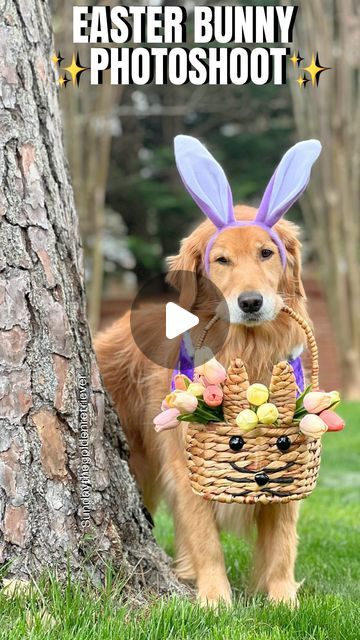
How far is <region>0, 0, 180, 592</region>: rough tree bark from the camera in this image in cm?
255

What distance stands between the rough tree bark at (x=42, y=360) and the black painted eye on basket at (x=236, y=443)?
433 mm

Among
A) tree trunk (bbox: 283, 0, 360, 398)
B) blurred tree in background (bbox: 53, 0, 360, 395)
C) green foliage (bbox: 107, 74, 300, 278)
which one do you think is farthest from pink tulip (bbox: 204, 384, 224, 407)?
green foliage (bbox: 107, 74, 300, 278)

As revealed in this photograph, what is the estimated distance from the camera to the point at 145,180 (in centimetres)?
1780

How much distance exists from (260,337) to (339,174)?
10.7 m

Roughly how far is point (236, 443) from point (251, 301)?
0.48 metres

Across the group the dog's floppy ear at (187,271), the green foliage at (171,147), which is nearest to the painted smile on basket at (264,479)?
the dog's floppy ear at (187,271)

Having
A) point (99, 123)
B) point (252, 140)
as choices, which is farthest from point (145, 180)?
point (99, 123)

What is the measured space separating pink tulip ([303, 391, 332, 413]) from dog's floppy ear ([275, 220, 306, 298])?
619mm

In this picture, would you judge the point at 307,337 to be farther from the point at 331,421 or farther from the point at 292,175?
the point at 292,175

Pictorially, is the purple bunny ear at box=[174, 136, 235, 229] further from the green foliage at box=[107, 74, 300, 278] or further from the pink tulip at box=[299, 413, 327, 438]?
the green foliage at box=[107, 74, 300, 278]

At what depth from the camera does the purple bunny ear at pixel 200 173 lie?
2795 mm

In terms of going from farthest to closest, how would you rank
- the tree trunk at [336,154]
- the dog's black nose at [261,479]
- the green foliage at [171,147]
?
the green foliage at [171,147] < the tree trunk at [336,154] < the dog's black nose at [261,479]

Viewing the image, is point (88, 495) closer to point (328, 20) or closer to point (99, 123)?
point (99, 123)

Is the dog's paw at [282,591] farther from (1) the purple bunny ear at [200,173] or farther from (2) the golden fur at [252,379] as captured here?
(1) the purple bunny ear at [200,173]
